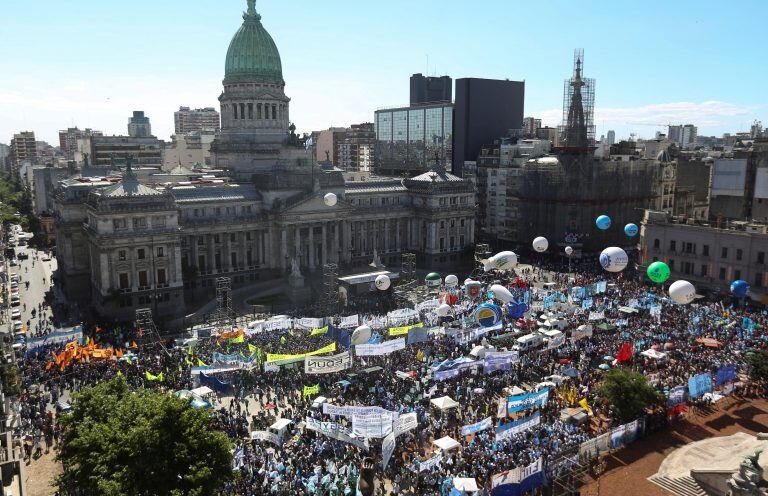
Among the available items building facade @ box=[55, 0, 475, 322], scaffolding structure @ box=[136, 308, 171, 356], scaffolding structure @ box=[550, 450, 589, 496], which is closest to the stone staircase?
scaffolding structure @ box=[550, 450, 589, 496]

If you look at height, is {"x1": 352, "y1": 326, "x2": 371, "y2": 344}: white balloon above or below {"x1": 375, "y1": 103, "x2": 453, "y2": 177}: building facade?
below

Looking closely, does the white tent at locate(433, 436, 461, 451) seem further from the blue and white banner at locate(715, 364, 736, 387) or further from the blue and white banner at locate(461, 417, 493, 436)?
the blue and white banner at locate(715, 364, 736, 387)

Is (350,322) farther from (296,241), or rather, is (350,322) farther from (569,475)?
(296,241)

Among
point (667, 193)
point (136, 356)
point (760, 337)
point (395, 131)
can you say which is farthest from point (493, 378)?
point (395, 131)

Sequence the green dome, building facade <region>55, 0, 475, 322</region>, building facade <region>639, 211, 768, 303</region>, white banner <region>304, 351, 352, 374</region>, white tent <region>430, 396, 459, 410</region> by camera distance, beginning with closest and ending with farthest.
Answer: white tent <region>430, 396, 459, 410</region> < white banner <region>304, 351, 352, 374</region> < building facade <region>639, 211, 768, 303</region> < building facade <region>55, 0, 475, 322</region> < the green dome

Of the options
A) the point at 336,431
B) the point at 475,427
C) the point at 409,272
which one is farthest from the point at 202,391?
the point at 409,272

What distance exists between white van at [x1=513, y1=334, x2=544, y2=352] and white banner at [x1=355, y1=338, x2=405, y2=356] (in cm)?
1147

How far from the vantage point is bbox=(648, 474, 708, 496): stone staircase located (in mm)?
37719

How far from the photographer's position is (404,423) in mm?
40562

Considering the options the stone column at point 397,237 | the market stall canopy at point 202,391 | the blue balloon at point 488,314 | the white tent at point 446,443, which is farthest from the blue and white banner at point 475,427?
the stone column at point 397,237

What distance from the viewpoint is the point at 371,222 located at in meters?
104

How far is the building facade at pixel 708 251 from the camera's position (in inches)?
3051

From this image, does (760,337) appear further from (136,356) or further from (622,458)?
(136,356)

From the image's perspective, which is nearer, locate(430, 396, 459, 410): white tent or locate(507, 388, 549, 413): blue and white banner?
locate(507, 388, 549, 413): blue and white banner
